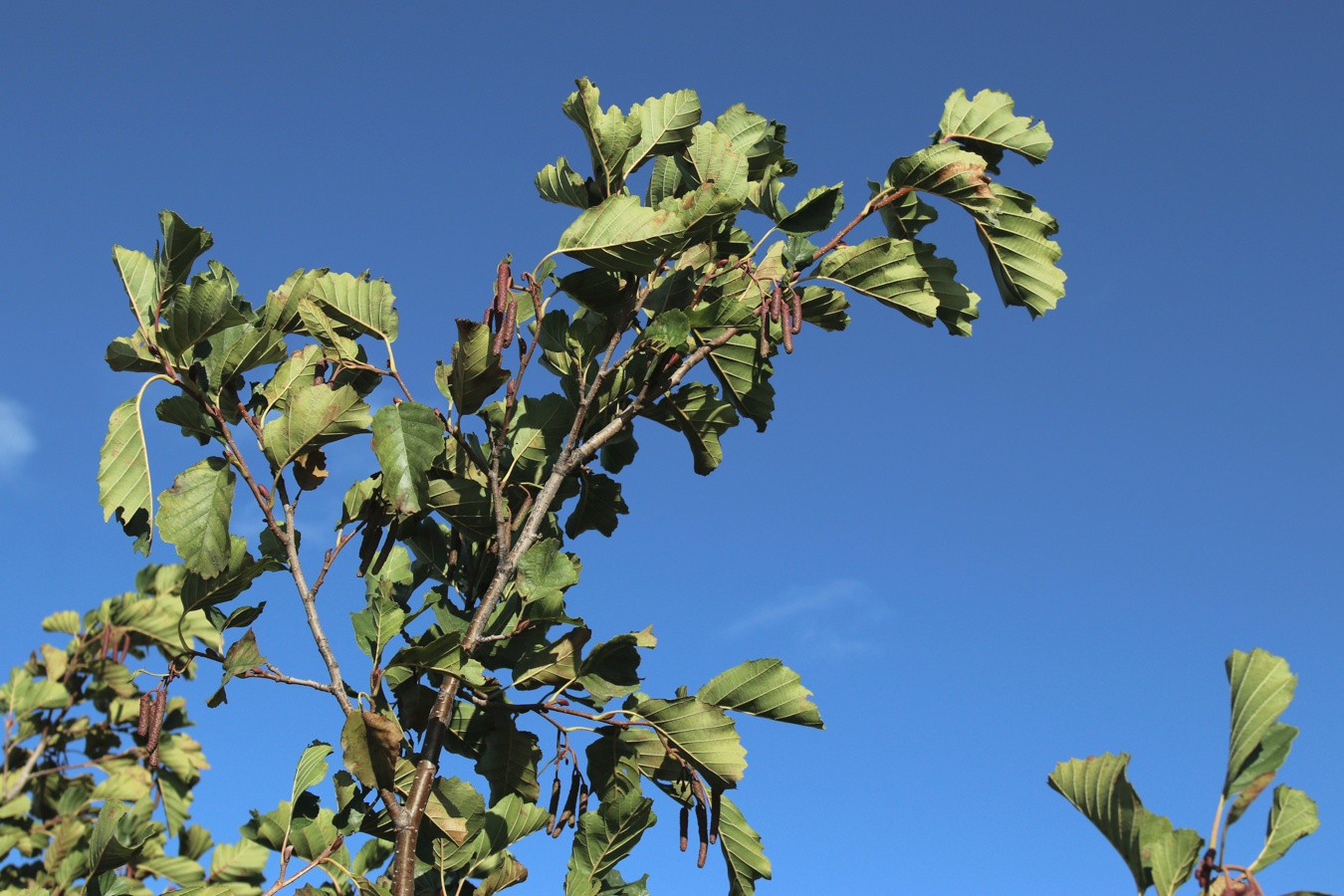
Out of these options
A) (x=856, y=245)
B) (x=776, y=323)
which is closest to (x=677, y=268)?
(x=776, y=323)

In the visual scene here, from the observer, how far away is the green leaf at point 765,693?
2408mm

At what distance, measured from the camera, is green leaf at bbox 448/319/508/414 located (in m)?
2.46

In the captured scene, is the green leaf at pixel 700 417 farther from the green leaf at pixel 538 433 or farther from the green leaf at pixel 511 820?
the green leaf at pixel 511 820

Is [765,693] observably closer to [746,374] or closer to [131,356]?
[746,374]

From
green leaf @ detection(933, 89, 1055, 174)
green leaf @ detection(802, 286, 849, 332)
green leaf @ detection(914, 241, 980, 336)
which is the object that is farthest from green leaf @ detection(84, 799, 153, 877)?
green leaf @ detection(933, 89, 1055, 174)

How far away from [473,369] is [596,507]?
2.36 ft

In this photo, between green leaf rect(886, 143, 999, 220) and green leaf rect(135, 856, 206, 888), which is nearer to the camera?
green leaf rect(886, 143, 999, 220)

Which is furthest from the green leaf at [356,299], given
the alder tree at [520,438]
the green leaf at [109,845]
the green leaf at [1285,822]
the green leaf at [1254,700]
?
the green leaf at [1285,822]

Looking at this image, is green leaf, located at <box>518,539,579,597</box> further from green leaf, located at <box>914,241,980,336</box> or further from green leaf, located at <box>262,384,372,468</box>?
green leaf, located at <box>914,241,980,336</box>

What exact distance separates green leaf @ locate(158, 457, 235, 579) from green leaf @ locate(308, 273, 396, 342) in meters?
0.48

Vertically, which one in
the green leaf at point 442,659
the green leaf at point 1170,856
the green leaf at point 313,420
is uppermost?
the green leaf at point 313,420

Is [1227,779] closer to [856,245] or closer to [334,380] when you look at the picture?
Answer: [856,245]

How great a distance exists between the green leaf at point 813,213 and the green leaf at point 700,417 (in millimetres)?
438

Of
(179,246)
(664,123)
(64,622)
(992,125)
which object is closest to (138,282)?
(179,246)
